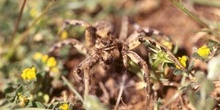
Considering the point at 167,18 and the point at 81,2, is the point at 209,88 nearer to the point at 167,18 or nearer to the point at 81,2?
the point at 167,18

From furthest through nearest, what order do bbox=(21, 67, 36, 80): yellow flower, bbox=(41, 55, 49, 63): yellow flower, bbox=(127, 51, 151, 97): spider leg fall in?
bbox=(41, 55, 49, 63): yellow flower, bbox=(21, 67, 36, 80): yellow flower, bbox=(127, 51, 151, 97): spider leg

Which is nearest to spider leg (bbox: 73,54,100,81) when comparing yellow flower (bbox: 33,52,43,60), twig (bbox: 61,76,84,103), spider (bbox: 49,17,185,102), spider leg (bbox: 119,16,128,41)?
spider (bbox: 49,17,185,102)

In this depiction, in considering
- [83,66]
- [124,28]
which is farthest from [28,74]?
[124,28]

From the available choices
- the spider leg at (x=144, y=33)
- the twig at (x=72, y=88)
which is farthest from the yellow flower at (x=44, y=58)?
the spider leg at (x=144, y=33)

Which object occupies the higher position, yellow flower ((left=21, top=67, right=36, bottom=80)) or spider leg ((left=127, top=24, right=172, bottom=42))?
spider leg ((left=127, top=24, right=172, bottom=42))

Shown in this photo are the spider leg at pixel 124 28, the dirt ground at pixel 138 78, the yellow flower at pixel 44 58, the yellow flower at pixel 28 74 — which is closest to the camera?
the yellow flower at pixel 28 74

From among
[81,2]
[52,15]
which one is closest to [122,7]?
[81,2]

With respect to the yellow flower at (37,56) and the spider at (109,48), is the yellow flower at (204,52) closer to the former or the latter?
the spider at (109,48)

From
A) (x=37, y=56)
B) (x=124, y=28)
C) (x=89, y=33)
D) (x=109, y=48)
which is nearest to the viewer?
(x=109, y=48)

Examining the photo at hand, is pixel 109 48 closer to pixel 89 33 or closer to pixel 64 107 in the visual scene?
pixel 89 33

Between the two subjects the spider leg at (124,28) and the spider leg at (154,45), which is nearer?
the spider leg at (154,45)

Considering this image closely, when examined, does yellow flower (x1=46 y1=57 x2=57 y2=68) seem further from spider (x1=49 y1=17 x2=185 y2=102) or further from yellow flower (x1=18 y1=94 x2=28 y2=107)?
yellow flower (x1=18 y1=94 x2=28 y2=107)
